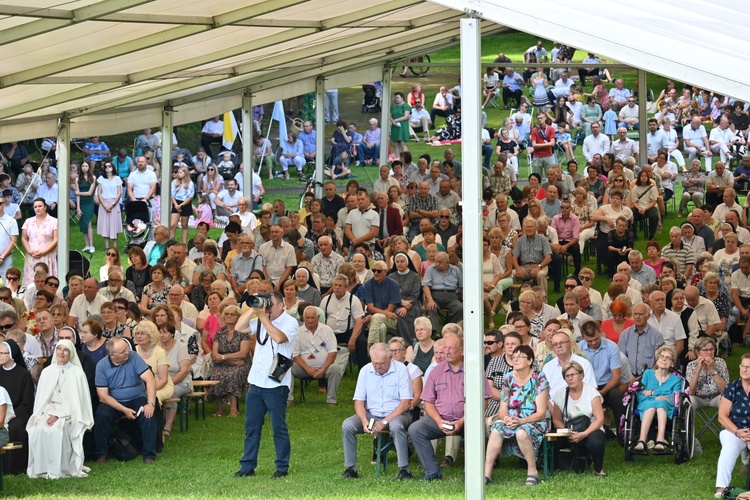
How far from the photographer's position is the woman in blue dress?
10.2 m

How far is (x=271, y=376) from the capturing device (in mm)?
9867

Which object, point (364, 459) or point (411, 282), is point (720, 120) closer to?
point (411, 282)

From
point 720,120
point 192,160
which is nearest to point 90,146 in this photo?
point 192,160

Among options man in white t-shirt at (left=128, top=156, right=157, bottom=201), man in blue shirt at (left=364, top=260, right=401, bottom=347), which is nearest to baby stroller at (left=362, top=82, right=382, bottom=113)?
man in white t-shirt at (left=128, top=156, right=157, bottom=201)

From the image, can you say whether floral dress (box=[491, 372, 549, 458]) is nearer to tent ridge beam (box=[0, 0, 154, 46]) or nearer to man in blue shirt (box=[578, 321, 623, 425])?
man in blue shirt (box=[578, 321, 623, 425])

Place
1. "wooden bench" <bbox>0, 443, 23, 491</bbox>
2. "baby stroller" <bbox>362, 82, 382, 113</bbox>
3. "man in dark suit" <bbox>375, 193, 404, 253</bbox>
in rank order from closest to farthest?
"wooden bench" <bbox>0, 443, 23, 491</bbox>, "man in dark suit" <bbox>375, 193, 404, 253</bbox>, "baby stroller" <bbox>362, 82, 382, 113</bbox>

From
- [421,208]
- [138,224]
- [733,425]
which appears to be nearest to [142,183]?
[138,224]

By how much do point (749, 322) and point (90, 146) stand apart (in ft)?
49.4

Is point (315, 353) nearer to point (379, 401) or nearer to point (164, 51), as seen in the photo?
point (379, 401)

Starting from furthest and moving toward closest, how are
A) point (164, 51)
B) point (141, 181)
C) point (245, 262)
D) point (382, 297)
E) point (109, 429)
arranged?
point (141, 181), point (245, 262), point (382, 297), point (164, 51), point (109, 429)

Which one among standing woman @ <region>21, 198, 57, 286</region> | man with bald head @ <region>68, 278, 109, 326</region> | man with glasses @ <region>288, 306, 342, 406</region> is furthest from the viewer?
standing woman @ <region>21, 198, 57, 286</region>

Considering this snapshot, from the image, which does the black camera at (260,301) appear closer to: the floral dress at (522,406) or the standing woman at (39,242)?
the floral dress at (522,406)

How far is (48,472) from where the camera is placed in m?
10.2

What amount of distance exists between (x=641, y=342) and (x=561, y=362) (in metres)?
1.27
